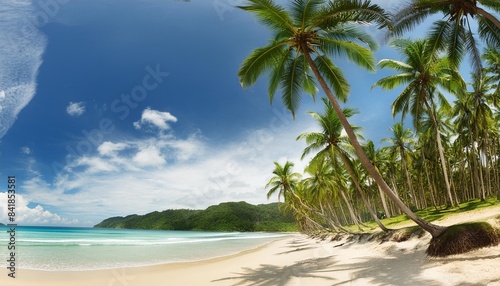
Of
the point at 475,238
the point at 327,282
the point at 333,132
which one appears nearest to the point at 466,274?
the point at 475,238

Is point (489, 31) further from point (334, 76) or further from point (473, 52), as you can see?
point (334, 76)

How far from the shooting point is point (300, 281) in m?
8.38

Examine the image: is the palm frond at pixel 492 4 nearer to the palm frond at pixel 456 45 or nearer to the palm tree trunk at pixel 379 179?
the palm frond at pixel 456 45

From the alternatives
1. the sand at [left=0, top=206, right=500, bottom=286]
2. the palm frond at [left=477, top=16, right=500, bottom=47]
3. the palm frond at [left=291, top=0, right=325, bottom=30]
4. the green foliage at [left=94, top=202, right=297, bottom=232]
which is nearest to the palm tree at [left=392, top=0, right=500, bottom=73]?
the palm frond at [left=477, top=16, right=500, bottom=47]

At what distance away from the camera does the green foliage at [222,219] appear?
11675cm

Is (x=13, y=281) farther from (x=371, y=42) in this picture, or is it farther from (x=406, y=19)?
(x=406, y=19)

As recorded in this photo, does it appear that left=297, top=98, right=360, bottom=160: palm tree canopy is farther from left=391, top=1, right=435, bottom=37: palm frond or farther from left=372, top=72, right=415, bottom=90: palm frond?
left=391, top=1, right=435, bottom=37: palm frond

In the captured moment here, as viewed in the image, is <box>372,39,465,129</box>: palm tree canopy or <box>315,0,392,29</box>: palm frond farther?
<box>372,39,465,129</box>: palm tree canopy

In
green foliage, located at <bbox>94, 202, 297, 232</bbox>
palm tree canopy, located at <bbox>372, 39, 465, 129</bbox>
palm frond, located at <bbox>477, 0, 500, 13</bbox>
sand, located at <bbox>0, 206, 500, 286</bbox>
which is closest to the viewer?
sand, located at <bbox>0, 206, 500, 286</bbox>

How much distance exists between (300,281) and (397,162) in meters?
39.5

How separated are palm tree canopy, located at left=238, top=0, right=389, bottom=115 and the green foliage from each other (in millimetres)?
101858

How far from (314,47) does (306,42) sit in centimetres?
128

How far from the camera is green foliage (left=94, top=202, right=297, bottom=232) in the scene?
11675 centimetres

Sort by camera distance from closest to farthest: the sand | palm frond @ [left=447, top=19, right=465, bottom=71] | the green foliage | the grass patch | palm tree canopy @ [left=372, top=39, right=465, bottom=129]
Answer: the sand → the grass patch → palm frond @ [left=447, top=19, right=465, bottom=71] → palm tree canopy @ [left=372, top=39, right=465, bottom=129] → the green foliage
